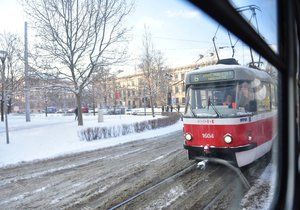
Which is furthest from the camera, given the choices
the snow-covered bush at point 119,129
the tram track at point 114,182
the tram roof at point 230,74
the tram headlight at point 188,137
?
the snow-covered bush at point 119,129

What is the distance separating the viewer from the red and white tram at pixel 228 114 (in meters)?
7.01

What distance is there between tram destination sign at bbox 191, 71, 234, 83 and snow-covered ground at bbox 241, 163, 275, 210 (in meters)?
1.91

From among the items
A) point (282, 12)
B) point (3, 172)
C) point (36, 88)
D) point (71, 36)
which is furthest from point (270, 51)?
point (36, 88)

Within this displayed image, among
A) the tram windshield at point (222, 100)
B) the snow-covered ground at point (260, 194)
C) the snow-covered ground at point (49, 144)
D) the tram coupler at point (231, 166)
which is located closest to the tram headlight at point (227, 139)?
the tram windshield at point (222, 100)

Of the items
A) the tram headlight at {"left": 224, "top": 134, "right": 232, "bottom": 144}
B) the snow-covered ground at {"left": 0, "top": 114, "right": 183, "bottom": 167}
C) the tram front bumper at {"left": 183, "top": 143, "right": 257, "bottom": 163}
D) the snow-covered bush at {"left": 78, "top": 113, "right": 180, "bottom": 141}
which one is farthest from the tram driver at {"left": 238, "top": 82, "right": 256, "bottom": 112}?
the snow-covered bush at {"left": 78, "top": 113, "right": 180, "bottom": 141}

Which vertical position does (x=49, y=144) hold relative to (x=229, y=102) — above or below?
below

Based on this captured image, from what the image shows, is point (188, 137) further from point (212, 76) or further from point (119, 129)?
point (119, 129)

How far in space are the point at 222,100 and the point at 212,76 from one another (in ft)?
1.67

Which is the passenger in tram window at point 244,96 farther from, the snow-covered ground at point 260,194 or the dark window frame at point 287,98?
the dark window frame at point 287,98

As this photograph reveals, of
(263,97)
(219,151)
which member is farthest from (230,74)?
(219,151)

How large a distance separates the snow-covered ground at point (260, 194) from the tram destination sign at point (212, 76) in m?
1.91

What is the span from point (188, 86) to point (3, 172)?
19.3 feet

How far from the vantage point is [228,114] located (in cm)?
725

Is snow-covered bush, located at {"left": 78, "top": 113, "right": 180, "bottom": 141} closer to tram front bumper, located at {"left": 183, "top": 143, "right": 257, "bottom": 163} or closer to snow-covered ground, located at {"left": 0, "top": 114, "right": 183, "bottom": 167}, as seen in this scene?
snow-covered ground, located at {"left": 0, "top": 114, "right": 183, "bottom": 167}
